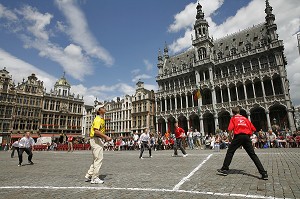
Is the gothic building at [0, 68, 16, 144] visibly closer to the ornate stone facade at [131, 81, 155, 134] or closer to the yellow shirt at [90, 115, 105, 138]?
the ornate stone facade at [131, 81, 155, 134]

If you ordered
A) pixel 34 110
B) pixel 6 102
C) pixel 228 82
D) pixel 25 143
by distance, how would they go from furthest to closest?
pixel 34 110
pixel 6 102
pixel 228 82
pixel 25 143

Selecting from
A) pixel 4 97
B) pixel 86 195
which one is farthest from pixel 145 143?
pixel 4 97

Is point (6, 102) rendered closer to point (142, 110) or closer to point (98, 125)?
point (142, 110)

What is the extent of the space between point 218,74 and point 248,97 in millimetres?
7755

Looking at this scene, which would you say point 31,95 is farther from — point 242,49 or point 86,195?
point 86,195

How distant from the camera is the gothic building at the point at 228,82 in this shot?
108 feet

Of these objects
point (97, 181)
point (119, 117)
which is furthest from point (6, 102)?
point (97, 181)

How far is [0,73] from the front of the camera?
46812 mm

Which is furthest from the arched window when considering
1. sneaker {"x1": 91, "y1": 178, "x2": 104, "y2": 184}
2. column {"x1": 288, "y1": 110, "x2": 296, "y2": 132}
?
sneaker {"x1": 91, "y1": 178, "x2": 104, "y2": 184}

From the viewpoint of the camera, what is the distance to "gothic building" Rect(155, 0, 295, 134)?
32781 millimetres

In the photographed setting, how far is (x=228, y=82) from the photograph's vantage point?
124ft

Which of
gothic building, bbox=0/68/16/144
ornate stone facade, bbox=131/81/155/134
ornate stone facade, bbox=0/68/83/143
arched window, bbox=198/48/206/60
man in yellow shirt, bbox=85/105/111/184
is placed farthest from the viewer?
ornate stone facade, bbox=131/81/155/134

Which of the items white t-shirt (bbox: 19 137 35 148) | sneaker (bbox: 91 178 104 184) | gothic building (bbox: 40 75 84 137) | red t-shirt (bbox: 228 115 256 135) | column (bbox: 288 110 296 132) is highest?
gothic building (bbox: 40 75 84 137)

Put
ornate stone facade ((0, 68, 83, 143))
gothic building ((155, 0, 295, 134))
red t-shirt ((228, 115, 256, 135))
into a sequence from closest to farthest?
red t-shirt ((228, 115, 256, 135)) < gothic building ((155, 0, 295, 134)) < ornate stone facade ((0, 68, 83, 143))
